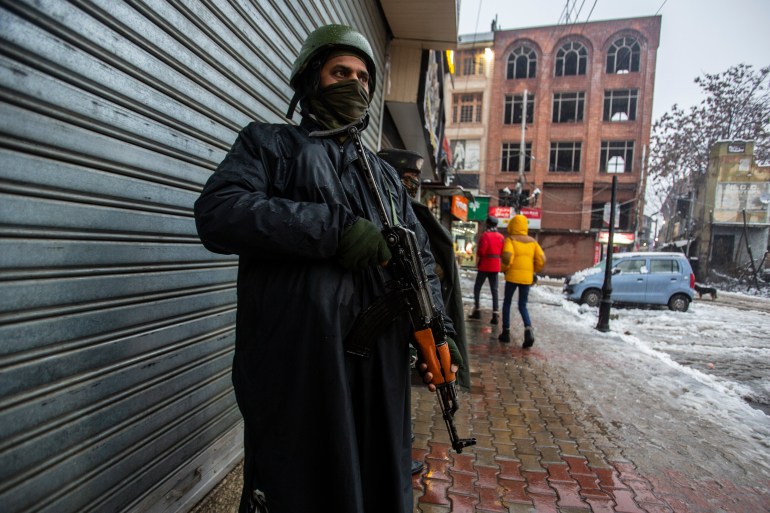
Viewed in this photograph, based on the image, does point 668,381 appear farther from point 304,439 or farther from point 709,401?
point 304,439

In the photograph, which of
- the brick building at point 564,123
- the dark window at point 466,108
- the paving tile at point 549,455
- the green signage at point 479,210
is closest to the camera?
the paving tile at point 549,455

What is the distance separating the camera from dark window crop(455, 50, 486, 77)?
118ft

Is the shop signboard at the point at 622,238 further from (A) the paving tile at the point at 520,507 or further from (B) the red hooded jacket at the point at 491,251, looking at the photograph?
(A) the paving tile at the point at 520,507

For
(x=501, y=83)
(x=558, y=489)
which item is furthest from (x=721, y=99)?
(x=558, y=489)

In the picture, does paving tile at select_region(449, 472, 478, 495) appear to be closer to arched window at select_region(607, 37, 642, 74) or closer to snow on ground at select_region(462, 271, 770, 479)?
snow on ground at select_region(462, 271, 770, 479)

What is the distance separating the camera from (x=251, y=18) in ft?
8.50

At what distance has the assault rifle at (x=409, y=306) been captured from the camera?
59.4 inches

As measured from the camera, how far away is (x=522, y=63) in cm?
3491

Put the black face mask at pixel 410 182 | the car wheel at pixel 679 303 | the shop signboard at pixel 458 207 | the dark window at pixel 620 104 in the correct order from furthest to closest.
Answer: the dark window at pixel 620 104 < the shop signboard at pixel 458 207 < the car wheel at pixel 679 303 < the black face mask at pixel 410 182

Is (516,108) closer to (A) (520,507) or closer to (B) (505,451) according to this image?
(B) (505,451)

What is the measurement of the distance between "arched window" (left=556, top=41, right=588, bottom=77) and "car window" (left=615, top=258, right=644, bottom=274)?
89.8 feet

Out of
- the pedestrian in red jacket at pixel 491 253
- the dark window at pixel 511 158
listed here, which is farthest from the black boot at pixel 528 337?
the dark window at pixel 511 158

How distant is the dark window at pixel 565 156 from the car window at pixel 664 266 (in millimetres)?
23422

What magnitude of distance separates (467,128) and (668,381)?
34.0 m
